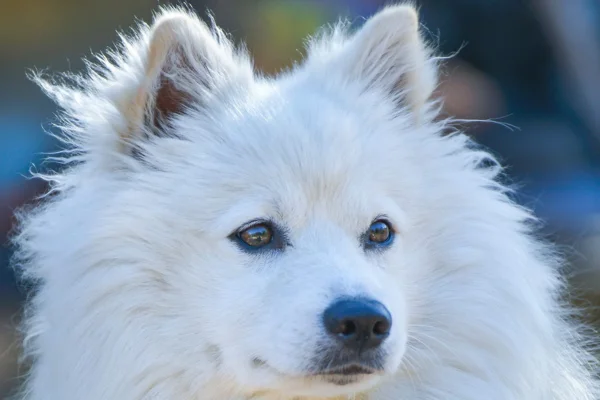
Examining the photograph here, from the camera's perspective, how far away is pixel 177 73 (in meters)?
4.34

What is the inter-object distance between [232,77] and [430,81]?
1054mm

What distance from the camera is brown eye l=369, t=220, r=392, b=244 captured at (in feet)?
13.7

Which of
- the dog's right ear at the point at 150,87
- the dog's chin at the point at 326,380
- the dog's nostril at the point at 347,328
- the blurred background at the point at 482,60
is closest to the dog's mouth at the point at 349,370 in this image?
the dog's chin at the point at 326,380

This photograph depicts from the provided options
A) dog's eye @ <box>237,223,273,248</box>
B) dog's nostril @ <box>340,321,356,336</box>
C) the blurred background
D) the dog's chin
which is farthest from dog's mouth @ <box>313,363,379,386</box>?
the blurred background

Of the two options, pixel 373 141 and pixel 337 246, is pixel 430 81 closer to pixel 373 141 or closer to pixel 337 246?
pixel 373 141

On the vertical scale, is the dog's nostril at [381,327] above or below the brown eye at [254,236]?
below

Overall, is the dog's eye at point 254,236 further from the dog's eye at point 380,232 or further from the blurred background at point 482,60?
the blurred background at point 482,60

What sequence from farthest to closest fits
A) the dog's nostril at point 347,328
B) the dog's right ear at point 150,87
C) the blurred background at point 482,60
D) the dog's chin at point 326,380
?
the blurred background at point 482,60 < the dog's right ear at point 150,87 < the dog's chin at point 326,380 < the dog's nostril at point 347,328

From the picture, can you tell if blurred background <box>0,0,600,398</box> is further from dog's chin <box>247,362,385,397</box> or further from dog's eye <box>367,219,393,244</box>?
dog's chin <box>247,362,385,397</box>

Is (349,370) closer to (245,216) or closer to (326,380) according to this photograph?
(326,380)

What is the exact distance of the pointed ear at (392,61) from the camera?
4.61 metres

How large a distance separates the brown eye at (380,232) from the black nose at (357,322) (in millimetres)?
562

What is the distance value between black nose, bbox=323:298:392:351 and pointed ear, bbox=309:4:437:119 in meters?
1.41

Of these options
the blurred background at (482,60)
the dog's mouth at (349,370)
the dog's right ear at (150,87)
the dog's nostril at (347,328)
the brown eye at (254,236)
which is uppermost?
the blurred background at (482,60)
